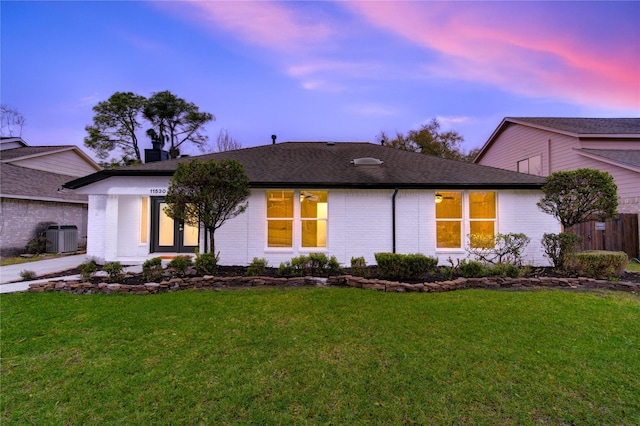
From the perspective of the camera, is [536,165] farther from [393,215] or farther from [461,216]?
[393,215]

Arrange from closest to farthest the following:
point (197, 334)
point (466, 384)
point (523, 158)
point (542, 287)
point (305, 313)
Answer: point (466, 384) → point (197, 334) → point (305, 313) → point (542, 287) → point (523, 158)

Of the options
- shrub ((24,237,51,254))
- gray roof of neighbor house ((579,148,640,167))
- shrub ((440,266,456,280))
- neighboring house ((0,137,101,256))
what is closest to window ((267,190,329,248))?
shrub ((440,266,456,280))

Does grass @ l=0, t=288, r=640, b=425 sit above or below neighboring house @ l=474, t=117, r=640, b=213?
below

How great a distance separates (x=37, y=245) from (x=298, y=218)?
1156 cm

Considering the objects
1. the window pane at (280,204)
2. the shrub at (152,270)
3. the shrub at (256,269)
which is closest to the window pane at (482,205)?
the window pane at (280,204)

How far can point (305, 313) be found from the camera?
184 inches

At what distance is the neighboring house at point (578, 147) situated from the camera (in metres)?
11.2

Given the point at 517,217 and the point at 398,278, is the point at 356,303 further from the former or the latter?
the point at 517,217

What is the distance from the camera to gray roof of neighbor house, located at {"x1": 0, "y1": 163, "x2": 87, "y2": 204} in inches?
462

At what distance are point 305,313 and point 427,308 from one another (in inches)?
81.9

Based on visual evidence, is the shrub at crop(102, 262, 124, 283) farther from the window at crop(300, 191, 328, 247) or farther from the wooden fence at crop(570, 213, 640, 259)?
the wooden fence at crop(570, 213, 640, 259)

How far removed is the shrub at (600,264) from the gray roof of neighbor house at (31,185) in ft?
56.4

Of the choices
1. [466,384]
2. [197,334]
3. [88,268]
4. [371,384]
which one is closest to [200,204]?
[88,268]

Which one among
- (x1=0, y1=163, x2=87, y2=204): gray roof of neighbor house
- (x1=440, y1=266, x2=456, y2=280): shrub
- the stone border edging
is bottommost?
the stone border edging
